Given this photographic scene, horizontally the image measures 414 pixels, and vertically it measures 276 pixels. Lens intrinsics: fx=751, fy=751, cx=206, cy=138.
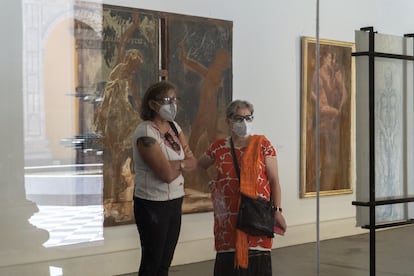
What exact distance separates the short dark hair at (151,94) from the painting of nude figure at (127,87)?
71 millimetres

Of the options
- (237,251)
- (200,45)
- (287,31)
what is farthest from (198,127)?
(287,31)

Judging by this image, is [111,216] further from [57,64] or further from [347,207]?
[347,207]

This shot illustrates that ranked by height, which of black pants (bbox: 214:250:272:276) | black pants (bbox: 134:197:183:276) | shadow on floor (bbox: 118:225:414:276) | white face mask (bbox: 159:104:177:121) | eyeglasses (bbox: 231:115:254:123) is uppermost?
white face mask (bbox: 159:104:177:121)

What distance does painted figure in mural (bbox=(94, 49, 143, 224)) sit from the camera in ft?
20.2

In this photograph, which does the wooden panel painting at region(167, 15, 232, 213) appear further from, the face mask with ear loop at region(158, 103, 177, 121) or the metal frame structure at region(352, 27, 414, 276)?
the metal frame structure at region(352, 27, 414, 276)

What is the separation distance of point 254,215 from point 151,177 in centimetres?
84

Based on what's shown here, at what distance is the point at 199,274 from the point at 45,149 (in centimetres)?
169

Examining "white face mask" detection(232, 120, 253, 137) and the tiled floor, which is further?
the tiled floor

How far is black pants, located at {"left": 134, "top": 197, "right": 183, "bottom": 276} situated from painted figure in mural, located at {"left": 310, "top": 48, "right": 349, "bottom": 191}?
2421 millimetres

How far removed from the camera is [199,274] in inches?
254

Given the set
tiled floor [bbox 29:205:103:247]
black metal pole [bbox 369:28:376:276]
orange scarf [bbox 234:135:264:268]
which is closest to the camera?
orange scarf [bbox 234:135:264:268]

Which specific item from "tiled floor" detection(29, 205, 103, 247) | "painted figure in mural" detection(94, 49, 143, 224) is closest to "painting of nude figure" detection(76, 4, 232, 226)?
"painted figure in mural" detection(94, 49, 143, 224)

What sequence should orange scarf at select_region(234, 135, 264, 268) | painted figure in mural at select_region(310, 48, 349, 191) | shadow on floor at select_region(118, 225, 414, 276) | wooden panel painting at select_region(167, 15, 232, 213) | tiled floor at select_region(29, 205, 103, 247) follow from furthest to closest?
1. painted figure in mural at select_region(310, 48, 349, 191)
2. shadow on floor at select_region(118, 225, 414, 276)
3. wooden panel painting at select_region(167, 15, 232, 213)
4. tiled floor at select_region(29, 205, 103, 247)
5. orange scarf at select_region(234, 135, 264, 268)

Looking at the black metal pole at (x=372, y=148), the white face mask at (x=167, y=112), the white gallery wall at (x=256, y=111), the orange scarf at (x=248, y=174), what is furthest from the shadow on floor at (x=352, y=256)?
the white face mask at (x=167, y=112)
